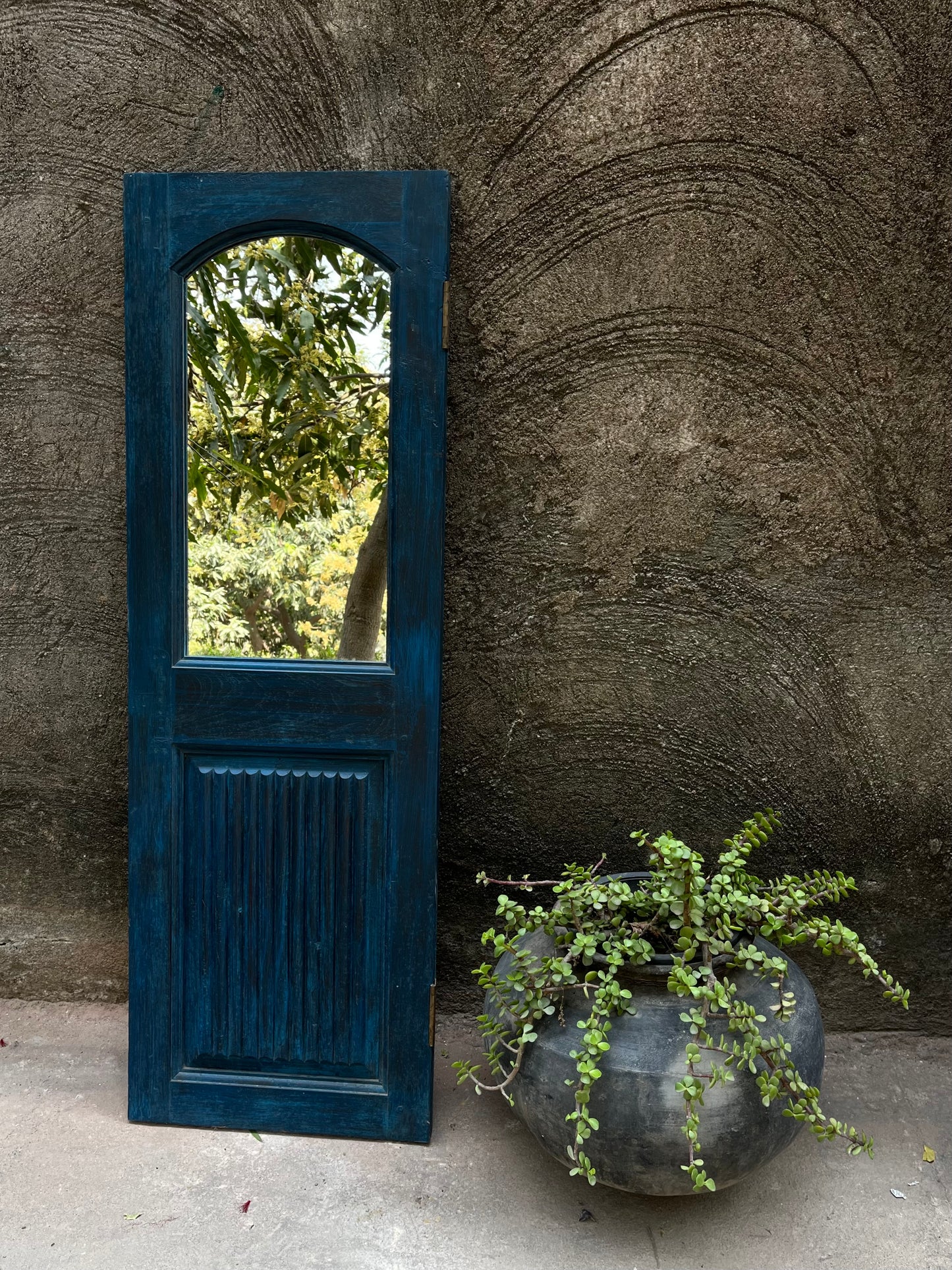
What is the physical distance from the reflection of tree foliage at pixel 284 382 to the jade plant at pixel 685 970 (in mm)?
1072

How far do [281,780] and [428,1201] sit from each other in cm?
98

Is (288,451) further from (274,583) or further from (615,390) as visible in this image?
(615,390)

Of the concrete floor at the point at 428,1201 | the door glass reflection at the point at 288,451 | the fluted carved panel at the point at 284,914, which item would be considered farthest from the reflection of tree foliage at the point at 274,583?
the concrete floor at the point at 428,1201

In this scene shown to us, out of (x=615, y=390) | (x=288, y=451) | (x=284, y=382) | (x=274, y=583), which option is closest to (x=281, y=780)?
(x=274, y=583)

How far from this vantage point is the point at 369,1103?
89.4 inches

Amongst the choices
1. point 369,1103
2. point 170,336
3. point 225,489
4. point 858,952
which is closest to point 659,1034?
point 858,952

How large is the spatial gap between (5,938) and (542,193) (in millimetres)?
2596

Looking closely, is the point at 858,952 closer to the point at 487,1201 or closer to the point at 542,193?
the point at 487,1201

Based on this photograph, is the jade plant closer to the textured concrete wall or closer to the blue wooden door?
the blue wooden door

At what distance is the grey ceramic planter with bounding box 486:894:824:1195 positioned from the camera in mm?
1877

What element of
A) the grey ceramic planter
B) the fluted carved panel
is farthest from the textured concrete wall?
the grey ceramic planter

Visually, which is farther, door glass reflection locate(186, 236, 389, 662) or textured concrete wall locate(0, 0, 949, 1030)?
textured concrete wall locate(0, 0, 949, 1030)

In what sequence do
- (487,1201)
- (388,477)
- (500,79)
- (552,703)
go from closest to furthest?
(487,1201) → (388,477) → (500,79) → (552,703)

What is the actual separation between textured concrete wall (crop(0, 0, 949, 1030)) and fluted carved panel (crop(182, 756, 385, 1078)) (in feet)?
1.48
